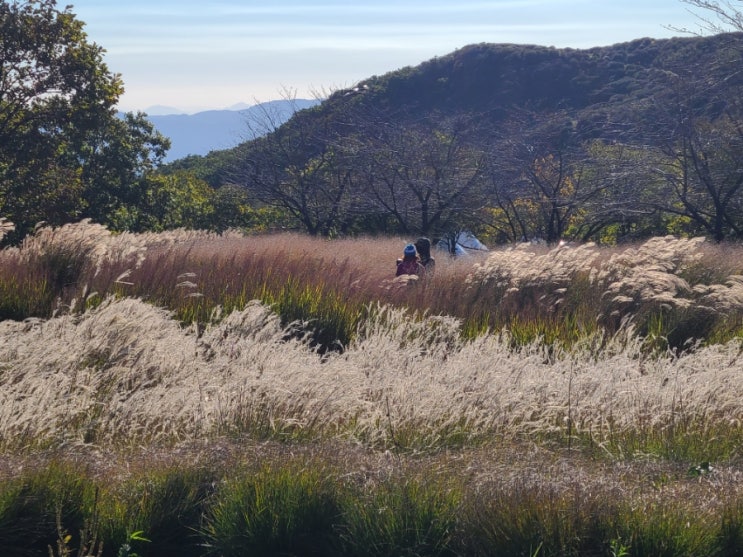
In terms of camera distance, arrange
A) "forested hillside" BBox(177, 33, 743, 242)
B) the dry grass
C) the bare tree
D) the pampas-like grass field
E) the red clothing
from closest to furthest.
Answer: the pampas-like grass field, the dry grass, the red clothing, "forested hillside" BBox(177, 33, 743, 242), the bare tree

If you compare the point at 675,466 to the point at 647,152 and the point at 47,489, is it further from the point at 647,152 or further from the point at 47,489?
the point at 647,152

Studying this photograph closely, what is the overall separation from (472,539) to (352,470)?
89 cm

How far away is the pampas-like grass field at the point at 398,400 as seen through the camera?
4.68 meters

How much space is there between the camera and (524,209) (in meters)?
28.5

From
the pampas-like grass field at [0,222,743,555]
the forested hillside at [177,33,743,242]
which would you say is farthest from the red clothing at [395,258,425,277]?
the forested hillside at [177,33,743,242]

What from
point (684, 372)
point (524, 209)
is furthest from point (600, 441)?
point (524, 209)

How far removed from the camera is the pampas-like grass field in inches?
184

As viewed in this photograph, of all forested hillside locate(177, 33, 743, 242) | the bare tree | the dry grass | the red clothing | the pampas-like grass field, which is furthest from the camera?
the bare tree

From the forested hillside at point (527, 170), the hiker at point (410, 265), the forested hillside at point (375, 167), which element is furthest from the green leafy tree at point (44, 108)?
the hiker at point (410, 265)

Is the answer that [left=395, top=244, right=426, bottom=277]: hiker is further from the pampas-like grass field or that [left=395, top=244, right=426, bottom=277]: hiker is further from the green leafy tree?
the green leafy tree

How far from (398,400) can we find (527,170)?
22707 mm

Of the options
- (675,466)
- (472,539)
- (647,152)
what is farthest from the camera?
(647,152)

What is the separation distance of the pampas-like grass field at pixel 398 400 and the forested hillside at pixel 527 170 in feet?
38.5

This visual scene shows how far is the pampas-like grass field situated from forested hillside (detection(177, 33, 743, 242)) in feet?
38.5
